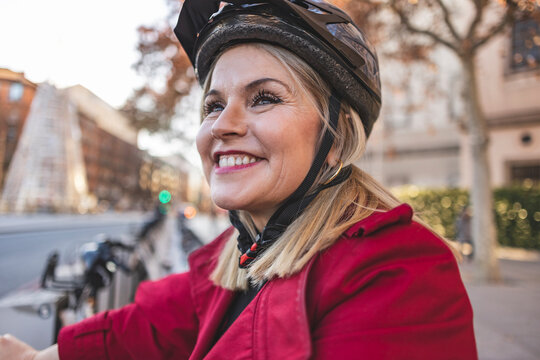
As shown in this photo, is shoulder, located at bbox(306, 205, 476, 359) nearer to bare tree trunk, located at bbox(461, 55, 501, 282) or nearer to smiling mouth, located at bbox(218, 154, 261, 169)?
smiling mouth, located at bbox(218, 154, 261, 169)

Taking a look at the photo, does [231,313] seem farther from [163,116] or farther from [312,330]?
[163,116]

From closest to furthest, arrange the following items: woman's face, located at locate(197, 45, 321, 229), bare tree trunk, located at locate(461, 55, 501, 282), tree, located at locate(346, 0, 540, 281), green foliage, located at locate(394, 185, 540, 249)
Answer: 1. woman's face, located at locate(197, 45, 321, 229)
2. tree, located at locate(346, 0, 540, 281)
3. bare tree trunk, located at locate(461, 55, 501, 282)
4. green foliage, located at locate(394, 185, 540, 249)

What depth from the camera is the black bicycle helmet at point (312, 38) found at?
1472 millimetres

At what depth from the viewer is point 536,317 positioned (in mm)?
4828

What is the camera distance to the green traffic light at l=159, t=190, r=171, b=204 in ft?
73.2

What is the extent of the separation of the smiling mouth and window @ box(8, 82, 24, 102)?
245 cm

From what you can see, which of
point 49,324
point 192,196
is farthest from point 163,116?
point 192,196

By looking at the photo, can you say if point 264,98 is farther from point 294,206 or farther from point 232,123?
point 294,206

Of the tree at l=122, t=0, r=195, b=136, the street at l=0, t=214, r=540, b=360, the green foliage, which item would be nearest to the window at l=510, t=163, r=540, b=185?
the green foliage

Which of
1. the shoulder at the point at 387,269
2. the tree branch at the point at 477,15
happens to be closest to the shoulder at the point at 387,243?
the shoulder at the point at 387,269

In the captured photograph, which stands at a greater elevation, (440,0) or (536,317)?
(440,0)

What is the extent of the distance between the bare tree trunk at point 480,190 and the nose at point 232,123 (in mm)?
7761

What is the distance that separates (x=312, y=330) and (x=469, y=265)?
11.6 m

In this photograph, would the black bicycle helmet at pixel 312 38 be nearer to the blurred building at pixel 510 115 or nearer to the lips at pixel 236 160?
the lips at pixel 236 160
